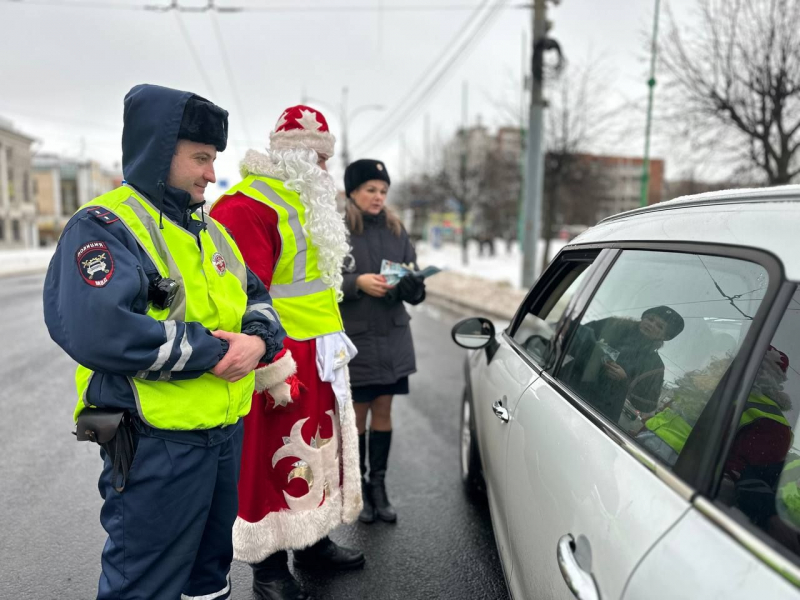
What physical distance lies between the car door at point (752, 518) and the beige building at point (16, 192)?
195 feet

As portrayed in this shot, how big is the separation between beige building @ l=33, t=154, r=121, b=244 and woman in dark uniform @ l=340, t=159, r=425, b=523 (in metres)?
71.7

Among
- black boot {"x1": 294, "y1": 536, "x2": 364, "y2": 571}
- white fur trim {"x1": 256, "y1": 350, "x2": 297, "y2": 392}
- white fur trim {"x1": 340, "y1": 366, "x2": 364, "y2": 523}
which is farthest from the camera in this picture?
black boot {"x1": 294, "y1": 536, "x2": 364, "y2": 571}

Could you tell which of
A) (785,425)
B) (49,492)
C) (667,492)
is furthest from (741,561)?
(49,492)

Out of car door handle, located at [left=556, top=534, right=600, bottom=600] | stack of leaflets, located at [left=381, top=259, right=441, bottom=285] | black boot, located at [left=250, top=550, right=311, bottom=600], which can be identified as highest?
stack of leaflets, located at [left=381, top=259, right=441, bottom=285]

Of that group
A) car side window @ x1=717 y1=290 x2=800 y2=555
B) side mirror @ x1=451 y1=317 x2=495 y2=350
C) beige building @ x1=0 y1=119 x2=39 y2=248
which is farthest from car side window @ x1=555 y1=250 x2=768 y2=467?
beige building @ x1=0 y1=119 x2=39 y2=248

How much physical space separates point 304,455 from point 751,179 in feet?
39.1

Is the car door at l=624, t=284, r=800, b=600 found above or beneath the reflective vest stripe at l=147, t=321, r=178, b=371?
beneath

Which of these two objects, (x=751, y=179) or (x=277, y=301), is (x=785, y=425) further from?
(x=751, y=179)

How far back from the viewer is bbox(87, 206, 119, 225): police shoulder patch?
1.56 m

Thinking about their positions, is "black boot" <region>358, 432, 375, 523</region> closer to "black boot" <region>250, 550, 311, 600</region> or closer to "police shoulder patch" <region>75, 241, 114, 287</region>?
"black boot" <region>250, 550, 311, 600</region>

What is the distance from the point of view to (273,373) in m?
2.20

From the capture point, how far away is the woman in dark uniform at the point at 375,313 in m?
3.15

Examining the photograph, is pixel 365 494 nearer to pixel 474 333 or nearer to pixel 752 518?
pixel 474 333

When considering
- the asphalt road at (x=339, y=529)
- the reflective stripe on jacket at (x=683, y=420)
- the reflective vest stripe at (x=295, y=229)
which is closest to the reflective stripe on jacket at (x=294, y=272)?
the reflective vest stripe at (x=295, y=229)
